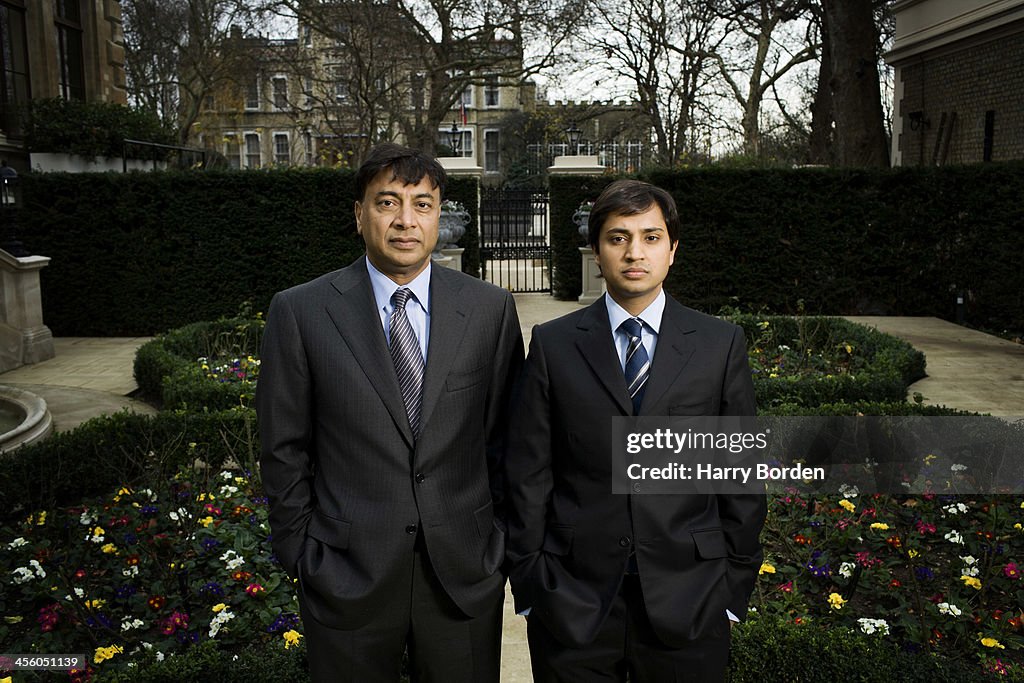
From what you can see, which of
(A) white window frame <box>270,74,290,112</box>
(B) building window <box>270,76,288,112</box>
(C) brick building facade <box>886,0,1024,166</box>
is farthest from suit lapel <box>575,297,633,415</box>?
(A) white window frame <box>270,74,290,112</box>

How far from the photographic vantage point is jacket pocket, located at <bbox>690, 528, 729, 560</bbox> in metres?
2.31

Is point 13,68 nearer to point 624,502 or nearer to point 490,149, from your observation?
point 624,502

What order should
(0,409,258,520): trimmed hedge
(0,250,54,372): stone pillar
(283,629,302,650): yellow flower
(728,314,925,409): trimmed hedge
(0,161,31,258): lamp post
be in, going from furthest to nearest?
(0,161,31,258): lamp post
(0,250,54,372): stone pillar
(728,314,925,409): trimmed hedge
(0,409,258,520): trimmed hedge
(283,629,302,650): yellow flower

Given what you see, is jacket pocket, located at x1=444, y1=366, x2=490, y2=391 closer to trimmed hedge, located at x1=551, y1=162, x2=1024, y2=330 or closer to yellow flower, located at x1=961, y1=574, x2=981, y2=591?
yellow flower, located at x1=961, y1=574, x2=981, y2=591

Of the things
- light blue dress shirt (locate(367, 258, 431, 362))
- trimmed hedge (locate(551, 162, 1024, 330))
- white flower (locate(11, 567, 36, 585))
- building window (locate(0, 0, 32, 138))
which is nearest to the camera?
light blue dress shirt (locate(367, 258, 431, 362))

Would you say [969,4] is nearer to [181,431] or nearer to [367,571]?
[181,431]

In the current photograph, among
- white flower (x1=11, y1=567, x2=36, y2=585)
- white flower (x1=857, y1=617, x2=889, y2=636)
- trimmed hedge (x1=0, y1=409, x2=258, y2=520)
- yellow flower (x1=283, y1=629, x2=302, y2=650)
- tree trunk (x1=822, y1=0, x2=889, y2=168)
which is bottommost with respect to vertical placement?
white flower (x1=857, y1=617, x2=889, y2=636)

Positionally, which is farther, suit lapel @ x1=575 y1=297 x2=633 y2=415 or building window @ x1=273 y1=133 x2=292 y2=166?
building window @ x1=273 y1=133 x2=292 y2=166

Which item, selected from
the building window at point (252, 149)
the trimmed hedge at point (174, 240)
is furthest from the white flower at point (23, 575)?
the building window at point (252, 149)

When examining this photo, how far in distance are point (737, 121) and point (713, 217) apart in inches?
844

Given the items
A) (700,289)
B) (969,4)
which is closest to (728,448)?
(700,289)

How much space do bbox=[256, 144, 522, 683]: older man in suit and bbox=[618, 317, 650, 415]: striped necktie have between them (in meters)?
0.41

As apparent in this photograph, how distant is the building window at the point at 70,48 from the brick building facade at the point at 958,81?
52.8ft

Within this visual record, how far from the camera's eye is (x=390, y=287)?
8.20 ft
